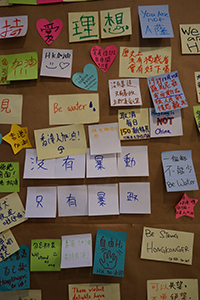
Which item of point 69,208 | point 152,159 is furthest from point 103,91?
point 69,208

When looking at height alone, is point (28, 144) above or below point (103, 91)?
below

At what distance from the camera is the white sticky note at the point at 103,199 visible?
95 cm

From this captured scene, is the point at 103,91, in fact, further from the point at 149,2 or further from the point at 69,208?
the point at 69,208

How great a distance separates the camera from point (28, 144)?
0.97m

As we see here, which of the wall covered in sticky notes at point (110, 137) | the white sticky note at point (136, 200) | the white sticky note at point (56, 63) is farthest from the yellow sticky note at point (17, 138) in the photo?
the white sticky note at point (136, 200)

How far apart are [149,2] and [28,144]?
78 cm

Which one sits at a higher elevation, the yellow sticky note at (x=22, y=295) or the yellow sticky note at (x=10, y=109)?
the yellow sticky note at (x=10, y=109)

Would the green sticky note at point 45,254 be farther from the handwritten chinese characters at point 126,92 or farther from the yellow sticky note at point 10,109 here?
the handwritten chinese characters at point 126,92

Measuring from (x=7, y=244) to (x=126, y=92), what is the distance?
2.69 ft

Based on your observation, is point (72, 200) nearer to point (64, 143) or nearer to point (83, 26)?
point (64, 143)

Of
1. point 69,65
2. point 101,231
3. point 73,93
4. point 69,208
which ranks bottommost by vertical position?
point 101,231

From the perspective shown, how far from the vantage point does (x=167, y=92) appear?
937 mm

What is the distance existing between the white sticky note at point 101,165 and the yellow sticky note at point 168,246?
31 cm

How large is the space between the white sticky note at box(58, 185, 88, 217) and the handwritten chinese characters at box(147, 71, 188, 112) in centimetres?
47
